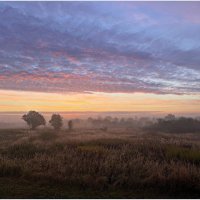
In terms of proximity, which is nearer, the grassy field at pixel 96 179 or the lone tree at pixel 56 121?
the grassy field at pixel 96 179

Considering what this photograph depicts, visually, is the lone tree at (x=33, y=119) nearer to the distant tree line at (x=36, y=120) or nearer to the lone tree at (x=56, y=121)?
the distant tree line at (x=36, y=120)

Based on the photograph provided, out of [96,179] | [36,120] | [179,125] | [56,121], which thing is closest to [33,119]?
[36,120]

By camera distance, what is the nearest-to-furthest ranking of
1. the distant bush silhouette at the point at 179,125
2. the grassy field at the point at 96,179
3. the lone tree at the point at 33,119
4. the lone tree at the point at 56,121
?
the grassy field at the point at 96,179 → the distant bush silhouette at the point at 179,125 → the lone tree at the point at 56,121 → the lone tree at the point at 33,119

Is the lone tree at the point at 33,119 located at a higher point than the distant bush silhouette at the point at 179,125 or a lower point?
higher

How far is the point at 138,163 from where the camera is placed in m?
11.9

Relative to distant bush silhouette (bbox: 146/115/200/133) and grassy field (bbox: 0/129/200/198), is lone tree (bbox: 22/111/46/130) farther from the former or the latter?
grassy field (bbox: 0/129/200/198)

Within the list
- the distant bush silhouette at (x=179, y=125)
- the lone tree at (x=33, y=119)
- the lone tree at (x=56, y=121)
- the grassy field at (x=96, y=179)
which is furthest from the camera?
the lone tree at (x=33, y=119)

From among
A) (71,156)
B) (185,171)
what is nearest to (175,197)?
(185,171)

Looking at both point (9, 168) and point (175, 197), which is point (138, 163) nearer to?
point (175, 197)

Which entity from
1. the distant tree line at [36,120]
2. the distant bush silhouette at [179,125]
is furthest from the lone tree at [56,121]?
the distant bush silhouette at [179,125]

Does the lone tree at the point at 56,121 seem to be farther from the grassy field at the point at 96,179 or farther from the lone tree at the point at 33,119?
the grassy field at the point at 96,179

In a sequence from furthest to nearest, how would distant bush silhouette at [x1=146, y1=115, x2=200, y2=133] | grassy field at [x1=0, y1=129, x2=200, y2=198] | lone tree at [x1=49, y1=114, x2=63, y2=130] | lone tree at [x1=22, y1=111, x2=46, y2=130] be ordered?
lone tree at [x1=22, y1=111, x2=46, y2=130], lone tree at [x1=49, y1=114, x2=63, y2=130], distant bush silhouette at [x1=146, y1=115, x2=200, y2=133], grassy field at [x1=0, y1=129, x2=200, y2=198]

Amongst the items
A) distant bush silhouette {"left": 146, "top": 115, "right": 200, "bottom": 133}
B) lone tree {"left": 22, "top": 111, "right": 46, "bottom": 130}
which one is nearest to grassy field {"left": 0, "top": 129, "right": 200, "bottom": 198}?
distant bush silhouette {"left": 146, "top": 115, "right": 200, "bottom": 133}

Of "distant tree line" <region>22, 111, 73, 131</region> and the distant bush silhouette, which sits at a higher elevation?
"distant tree line" <region>22, 111, 73, 131</region>
